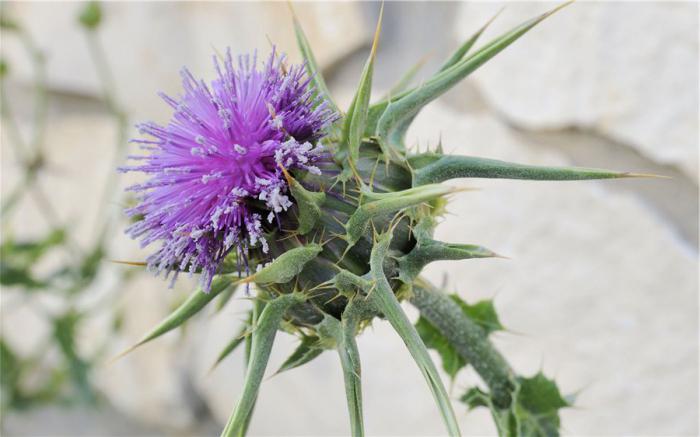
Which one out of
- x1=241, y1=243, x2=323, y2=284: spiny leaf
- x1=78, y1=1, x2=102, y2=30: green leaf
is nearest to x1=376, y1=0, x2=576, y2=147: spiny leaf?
x1=241, y1=243, x2=323, y2=284: spiny leaf

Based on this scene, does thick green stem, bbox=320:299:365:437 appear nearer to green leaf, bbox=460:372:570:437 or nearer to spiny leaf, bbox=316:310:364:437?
spiny leaf, bbox=316:310:364:437

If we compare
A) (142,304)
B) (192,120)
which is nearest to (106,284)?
(142,304)

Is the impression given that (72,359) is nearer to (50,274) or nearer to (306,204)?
(50,274)

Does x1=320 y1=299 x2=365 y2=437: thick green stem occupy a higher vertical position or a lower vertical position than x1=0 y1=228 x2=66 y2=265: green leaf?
lower

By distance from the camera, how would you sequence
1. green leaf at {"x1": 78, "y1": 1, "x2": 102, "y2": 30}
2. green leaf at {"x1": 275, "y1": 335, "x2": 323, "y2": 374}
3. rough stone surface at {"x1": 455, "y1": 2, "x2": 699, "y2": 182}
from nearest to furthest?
1. green leaf at {"x1": 275, "y1": 335, "x2": 323, "y2": 374}
2. rough stone surface at {"x1": 455, "y1": 2, "x2": 699, "y2": 182}
3. green leaf at {"x1": 78, "y1": 1, "x2": 102, "y2": 30}

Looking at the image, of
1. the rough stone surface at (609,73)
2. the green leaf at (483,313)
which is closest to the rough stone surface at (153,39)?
the rough stone surface at (609,73)

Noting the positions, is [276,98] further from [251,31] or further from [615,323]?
[251,31]
